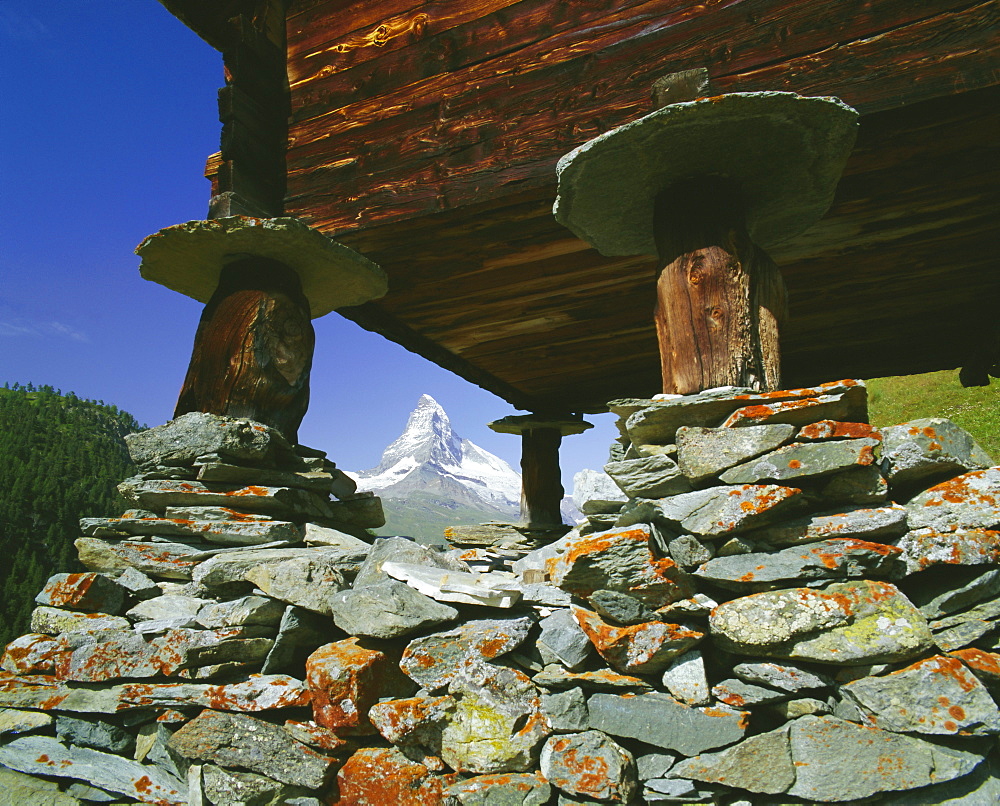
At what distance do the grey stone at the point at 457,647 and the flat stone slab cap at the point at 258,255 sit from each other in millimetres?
2512

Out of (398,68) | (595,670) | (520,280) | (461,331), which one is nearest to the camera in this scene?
(595,670)

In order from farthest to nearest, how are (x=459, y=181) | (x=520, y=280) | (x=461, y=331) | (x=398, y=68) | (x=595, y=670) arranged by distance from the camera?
(x=461, y=331)
(x=520, y=280)
(x=398, y=68)
(x=459, y=181)
(x=595, y=670)

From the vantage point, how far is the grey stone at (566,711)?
84.6 inches

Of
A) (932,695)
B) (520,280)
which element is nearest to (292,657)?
(932,695)

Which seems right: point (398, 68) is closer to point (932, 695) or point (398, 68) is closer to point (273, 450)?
point (273, 450)

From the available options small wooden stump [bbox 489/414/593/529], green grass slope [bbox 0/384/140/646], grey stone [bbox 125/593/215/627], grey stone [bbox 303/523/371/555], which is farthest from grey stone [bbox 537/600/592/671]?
green grass slope [bbox 0/384/140/646]

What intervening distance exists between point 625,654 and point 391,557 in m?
1.29

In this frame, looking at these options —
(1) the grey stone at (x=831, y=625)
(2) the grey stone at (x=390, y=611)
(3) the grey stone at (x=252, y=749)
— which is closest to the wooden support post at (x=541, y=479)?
(2) the grey stone at (x=390, y=611)

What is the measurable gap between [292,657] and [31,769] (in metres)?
1.29

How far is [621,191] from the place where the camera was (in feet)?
10.3

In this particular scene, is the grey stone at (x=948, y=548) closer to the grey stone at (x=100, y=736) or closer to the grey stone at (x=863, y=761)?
the grey stone at (x=863, y=761)

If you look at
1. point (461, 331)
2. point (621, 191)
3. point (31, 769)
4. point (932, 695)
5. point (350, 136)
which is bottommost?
point (31, 769)

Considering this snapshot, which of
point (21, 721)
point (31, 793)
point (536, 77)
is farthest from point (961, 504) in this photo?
point (21, 721)

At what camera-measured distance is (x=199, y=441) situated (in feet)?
10.9
